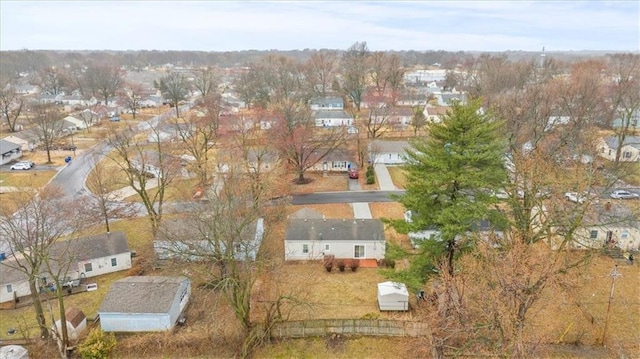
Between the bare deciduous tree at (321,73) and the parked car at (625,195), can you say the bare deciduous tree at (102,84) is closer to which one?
the bare deciduous tree at (321,73)

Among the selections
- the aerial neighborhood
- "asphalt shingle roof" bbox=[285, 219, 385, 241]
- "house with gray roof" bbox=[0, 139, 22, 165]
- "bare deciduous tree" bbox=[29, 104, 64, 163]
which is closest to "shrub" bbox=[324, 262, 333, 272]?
the aerial neighborhood

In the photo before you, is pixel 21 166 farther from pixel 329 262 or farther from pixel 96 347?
pixel 329 262

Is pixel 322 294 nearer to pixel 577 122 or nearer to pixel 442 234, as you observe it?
pixel 442 234

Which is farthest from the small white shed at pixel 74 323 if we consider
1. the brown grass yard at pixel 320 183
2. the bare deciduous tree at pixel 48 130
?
the bare deciduous tree at pixel 48 130

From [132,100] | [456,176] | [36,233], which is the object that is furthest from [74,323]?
[132,100]

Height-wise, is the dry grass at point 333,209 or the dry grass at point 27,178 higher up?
the dry grass at point 27,178

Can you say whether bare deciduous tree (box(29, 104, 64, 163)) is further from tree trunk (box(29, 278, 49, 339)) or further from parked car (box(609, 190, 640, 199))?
parked car (box(609, 190, 640, 199))
